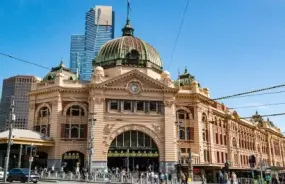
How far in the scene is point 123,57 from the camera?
62.4 m

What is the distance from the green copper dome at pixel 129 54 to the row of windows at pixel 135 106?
8494 mm

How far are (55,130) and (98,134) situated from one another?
7495mm

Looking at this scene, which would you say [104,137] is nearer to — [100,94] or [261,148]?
[100,94]

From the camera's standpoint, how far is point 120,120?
55.1 metres

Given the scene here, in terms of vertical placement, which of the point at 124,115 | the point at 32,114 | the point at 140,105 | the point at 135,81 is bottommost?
the point at 124,115

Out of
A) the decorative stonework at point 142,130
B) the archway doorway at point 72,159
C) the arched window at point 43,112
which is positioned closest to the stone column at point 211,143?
the decorative stonework at point 142,130

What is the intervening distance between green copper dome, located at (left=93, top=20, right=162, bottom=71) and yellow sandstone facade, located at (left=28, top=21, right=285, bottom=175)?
0.61 feet

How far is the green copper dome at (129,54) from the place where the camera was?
62.3m

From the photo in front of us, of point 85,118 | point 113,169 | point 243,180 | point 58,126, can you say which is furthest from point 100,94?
point 243,180

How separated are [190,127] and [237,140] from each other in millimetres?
22049

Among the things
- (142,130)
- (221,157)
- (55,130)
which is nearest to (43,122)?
(55,130)

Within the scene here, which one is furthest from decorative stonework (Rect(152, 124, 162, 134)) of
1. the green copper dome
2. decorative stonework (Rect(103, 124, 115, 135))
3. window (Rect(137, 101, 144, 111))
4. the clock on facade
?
the green copper dome

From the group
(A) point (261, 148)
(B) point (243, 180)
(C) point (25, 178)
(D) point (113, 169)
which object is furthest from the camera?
(A) point (261, 148)

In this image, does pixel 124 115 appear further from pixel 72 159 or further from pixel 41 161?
pixel 41 161
